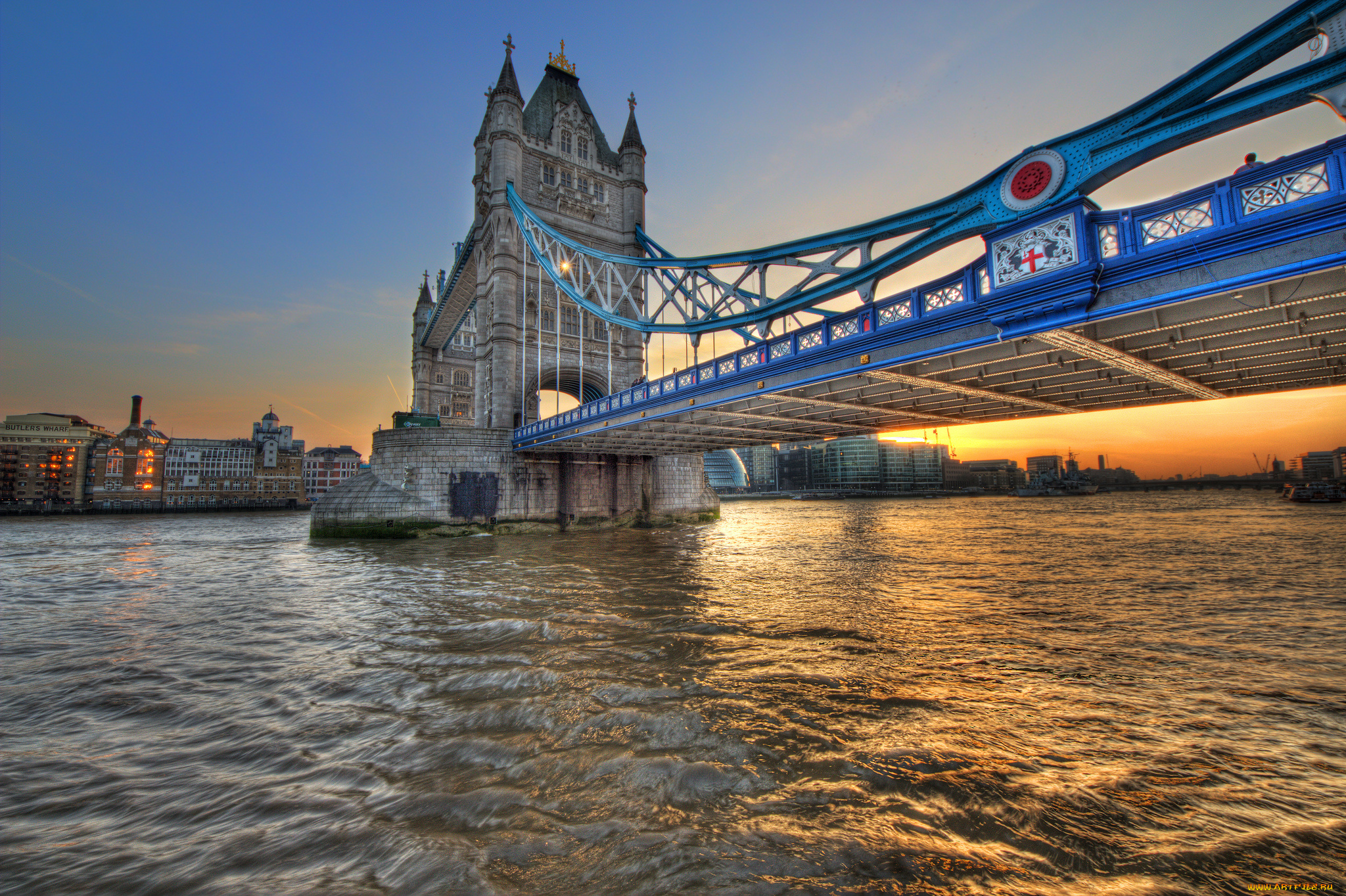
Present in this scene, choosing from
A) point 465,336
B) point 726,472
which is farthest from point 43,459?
point 726,472

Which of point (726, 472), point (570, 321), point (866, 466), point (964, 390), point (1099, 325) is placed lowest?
point (964, 390)

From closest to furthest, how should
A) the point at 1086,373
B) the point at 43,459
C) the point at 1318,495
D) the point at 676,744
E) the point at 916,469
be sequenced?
the point at 676,744 → the point at 1086,373 → the point at 1318,495 → the point at 43,459 → the point at 916,469

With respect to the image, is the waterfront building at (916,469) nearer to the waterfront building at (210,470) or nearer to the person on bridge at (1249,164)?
the person on bridge at (1249,164)

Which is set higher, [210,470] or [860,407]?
[210,470]

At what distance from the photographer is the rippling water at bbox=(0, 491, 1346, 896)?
8.55 ft

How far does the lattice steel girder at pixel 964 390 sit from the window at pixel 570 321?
25346 mm

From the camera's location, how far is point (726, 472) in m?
129

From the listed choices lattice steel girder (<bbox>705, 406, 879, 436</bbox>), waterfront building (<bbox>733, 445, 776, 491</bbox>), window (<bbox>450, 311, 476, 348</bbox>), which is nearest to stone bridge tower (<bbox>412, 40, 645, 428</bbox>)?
lattice steel girder (<bbox>705, 406, 879, 436</bbox>)

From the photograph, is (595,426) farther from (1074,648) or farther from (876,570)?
(1074,648)

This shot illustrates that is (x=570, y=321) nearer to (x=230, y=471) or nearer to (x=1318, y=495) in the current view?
(x=1318, y=495)

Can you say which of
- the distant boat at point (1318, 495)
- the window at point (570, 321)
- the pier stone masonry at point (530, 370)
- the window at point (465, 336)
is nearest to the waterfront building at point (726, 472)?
the window at point (465, 336)

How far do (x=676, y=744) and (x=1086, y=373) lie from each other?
45.9ft

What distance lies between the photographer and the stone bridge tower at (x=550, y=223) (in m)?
31.6

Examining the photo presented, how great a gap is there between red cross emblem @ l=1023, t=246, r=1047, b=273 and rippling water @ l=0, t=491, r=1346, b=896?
18.8 feet
